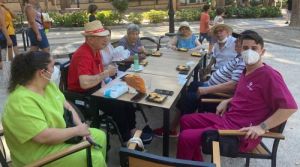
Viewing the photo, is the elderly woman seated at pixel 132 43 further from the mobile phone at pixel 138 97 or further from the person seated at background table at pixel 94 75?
the mobile phone at pixel 138 97

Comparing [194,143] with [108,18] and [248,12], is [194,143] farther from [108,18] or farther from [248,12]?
[248,12]

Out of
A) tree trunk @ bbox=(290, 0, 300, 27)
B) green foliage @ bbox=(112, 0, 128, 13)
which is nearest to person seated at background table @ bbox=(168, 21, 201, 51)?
tree trunk @ bbox=(290, 0, 300, 27)

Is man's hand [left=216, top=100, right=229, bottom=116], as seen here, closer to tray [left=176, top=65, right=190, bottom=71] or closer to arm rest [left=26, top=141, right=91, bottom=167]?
tray [left=176, top=65, right=190, bottom=71]

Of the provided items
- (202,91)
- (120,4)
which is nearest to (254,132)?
(202,91)

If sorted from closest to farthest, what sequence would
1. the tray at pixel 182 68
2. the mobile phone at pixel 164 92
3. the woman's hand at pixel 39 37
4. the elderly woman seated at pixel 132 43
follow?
1. the mobile phone at pixel 164 92
2. the tray at pixel 182 68
3. the elderly woman seated at pixel 132 43
4. the woman's hand at pixel 39 37

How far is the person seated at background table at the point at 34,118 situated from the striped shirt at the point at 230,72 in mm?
1781

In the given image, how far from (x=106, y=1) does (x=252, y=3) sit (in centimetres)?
978

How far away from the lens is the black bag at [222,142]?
8.61 feet

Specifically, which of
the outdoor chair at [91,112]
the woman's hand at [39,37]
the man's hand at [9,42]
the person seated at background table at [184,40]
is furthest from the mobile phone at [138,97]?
the man's hand at [9,42]

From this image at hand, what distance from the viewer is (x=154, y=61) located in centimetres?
452

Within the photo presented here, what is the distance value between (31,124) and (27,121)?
1.2 inches

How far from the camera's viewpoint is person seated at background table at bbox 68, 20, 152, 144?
3273 millimetres

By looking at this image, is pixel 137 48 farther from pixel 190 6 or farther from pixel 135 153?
pixel 190 6

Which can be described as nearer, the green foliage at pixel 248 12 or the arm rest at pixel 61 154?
the arm rest at pixel 61 154
